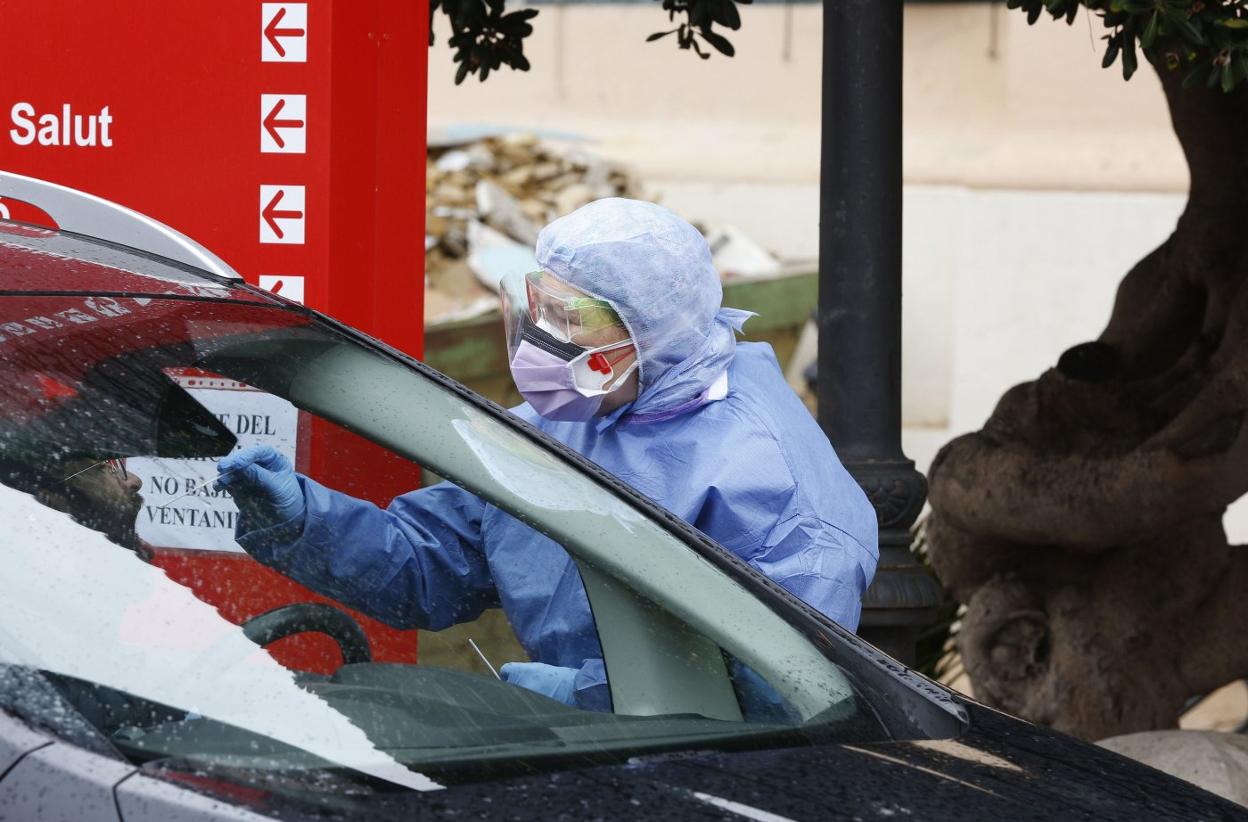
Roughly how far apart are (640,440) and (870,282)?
4.10ft

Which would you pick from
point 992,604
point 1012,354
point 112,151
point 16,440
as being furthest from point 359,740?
point 1012,354

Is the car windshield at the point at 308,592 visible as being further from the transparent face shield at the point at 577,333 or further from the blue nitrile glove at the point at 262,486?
the transparent face shield at the point at 577,333

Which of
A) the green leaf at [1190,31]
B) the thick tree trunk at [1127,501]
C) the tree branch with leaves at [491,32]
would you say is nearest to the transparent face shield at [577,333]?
the green leaf at [1190,31]

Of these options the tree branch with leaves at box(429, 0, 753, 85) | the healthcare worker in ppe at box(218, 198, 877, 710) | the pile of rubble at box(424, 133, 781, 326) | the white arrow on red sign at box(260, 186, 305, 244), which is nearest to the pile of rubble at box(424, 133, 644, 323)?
Result: the pile of rubble at box(424, 133, 781, 326)

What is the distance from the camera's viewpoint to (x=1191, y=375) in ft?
15.1

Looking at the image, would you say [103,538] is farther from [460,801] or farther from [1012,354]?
[1012,354]

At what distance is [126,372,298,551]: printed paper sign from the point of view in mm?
1877

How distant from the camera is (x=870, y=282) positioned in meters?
3.73

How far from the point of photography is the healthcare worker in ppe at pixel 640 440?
2.27m

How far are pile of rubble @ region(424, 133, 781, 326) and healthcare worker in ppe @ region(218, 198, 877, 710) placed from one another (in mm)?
5842

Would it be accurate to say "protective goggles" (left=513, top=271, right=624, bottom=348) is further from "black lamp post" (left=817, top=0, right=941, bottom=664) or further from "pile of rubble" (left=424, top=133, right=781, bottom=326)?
"pile of rubble" (left=424, top=133, right=781, bottom=326)

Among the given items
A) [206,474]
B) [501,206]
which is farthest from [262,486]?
[501,206]

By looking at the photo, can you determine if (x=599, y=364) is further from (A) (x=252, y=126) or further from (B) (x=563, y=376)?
(A) (x=252, y=126)

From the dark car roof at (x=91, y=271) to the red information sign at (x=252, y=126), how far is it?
3.49 ft
